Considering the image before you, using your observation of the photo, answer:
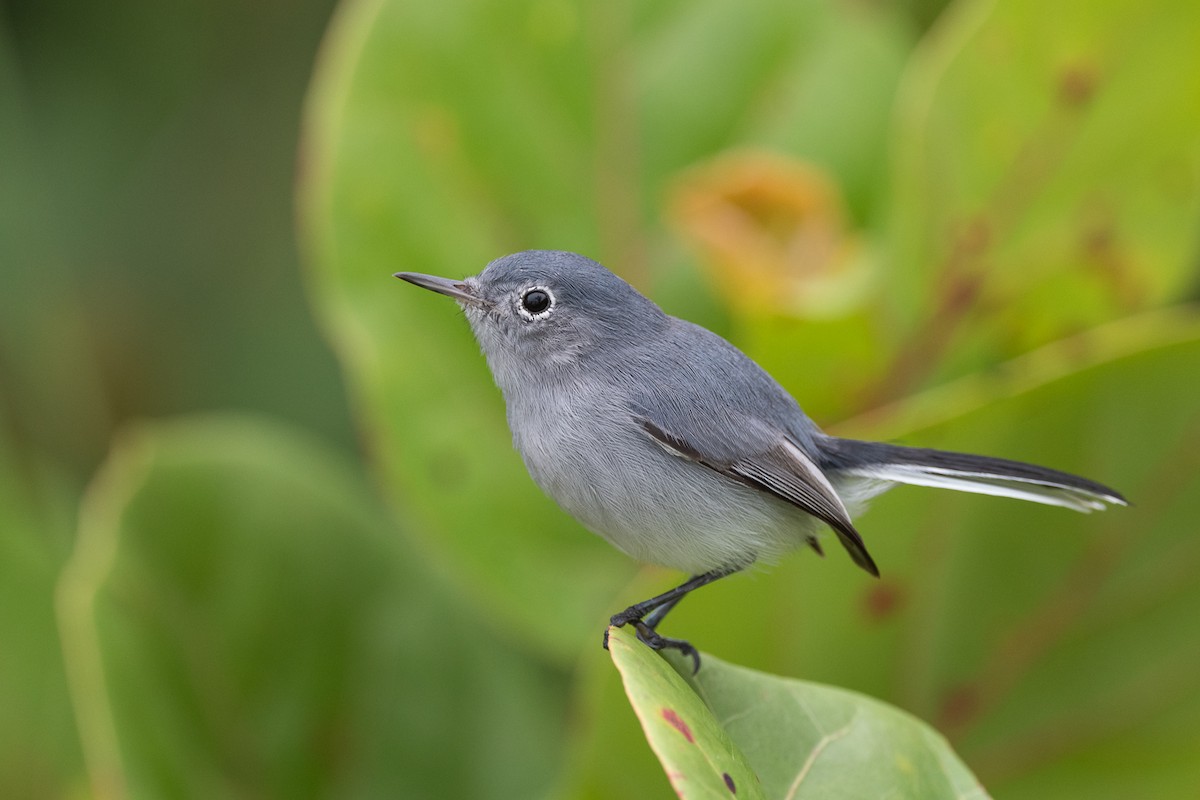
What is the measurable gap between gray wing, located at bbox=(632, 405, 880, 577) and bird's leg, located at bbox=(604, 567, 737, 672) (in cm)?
16

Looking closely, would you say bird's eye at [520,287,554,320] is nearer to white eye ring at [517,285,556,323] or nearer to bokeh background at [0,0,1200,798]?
white eye ring at [517,285,556,323]

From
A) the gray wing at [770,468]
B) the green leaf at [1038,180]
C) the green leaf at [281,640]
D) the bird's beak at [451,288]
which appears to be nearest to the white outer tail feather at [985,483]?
the gray wing at [770,468]

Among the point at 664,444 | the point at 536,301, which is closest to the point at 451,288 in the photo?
the point at 536,301

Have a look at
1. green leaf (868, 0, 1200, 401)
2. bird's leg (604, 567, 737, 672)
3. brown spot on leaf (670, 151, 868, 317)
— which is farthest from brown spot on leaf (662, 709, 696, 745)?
green leaf (868, 0, 1200, 401)

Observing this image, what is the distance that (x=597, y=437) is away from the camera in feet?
6.07

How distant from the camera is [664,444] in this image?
186 cm

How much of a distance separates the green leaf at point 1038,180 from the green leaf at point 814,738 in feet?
2.74

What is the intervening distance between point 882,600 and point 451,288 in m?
0.82

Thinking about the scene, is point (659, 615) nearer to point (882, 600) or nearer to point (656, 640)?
point (656, 640)

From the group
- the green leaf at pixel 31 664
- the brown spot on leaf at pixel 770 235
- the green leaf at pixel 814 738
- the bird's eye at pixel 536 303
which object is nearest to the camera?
the green leaf at pixel 814 738

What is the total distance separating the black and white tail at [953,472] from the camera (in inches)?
73.8

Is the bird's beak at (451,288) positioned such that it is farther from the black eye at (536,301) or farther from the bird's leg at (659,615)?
the bird's leg at (659,615)

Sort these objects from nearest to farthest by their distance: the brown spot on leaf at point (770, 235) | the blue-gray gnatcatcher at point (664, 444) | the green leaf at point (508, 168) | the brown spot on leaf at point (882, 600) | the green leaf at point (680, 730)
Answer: the green leaf at point (680, 730) < the blue-gray gnatcatcher at point (664, 444) < the brown spot on leaf at point (882, 600) < the brown spot on leaf at point (770, 235) < the green leaf at point (508, 168)

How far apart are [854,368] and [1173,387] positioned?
542 millimetres
